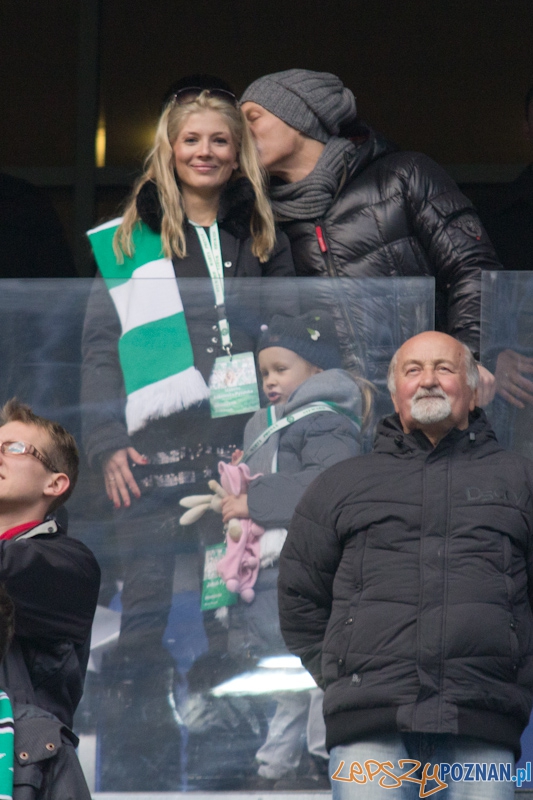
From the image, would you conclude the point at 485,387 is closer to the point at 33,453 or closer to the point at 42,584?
the point at 33,453

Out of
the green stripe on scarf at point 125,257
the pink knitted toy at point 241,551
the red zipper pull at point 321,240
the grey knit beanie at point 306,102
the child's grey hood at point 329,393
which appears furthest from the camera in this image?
the grey knit beanie at point 306,102

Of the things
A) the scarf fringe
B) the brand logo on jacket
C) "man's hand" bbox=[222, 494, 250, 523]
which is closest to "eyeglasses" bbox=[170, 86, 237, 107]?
the scarf fringe

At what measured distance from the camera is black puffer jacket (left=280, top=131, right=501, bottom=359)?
4.79m

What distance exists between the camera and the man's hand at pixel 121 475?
4477mm

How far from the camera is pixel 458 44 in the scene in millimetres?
7371

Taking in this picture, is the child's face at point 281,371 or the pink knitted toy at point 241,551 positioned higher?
the child's face at point 281,371

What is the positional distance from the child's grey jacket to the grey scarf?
72cm

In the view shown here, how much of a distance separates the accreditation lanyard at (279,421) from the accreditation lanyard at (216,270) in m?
0.28

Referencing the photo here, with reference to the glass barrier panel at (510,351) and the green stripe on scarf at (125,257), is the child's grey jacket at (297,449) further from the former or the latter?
the green stripe on scarf at (125,257)

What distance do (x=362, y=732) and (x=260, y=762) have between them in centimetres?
76

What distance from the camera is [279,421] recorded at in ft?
14.6

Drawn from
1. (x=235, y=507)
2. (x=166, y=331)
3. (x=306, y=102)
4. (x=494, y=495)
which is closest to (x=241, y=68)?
(x=306, y=102)

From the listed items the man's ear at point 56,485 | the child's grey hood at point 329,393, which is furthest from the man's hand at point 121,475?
the man's ear at point 56,485

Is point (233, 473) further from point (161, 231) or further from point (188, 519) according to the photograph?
point (161, 231)
